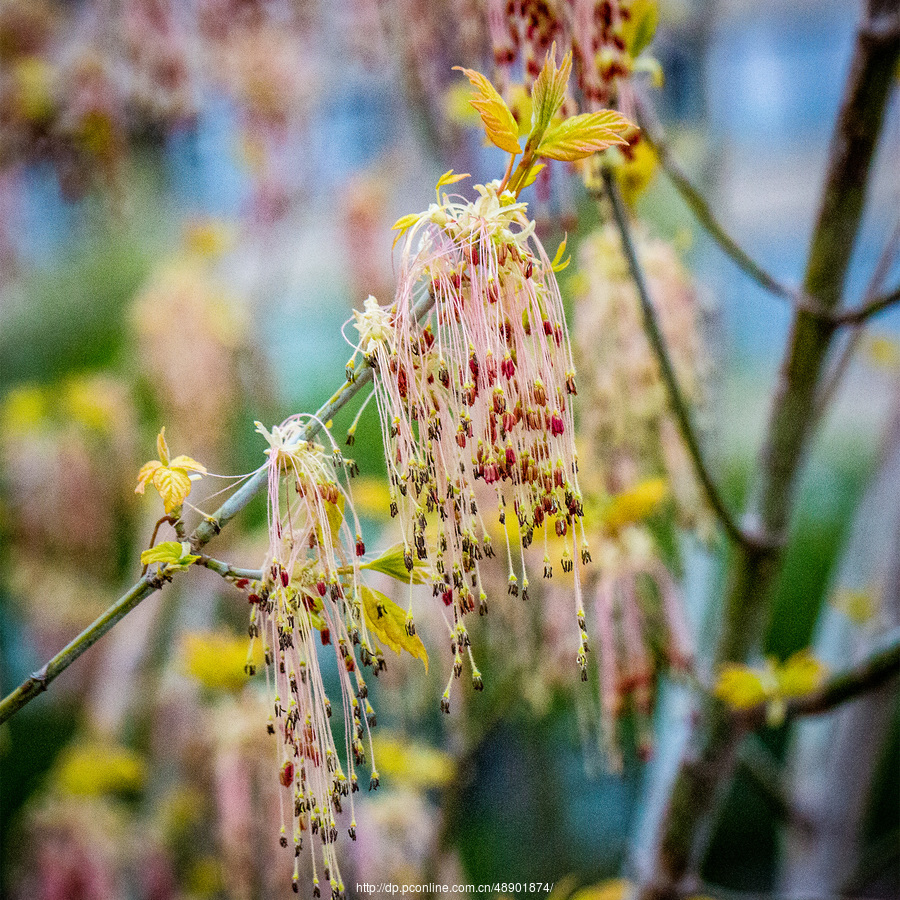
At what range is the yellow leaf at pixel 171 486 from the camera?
15.3 inches

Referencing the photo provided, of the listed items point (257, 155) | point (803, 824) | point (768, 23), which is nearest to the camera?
point (803, 824)

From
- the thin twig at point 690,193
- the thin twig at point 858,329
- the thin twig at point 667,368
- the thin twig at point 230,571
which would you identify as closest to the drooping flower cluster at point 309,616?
the thin twig at point 230,571

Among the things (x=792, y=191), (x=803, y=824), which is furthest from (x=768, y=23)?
(x=803, y=824)

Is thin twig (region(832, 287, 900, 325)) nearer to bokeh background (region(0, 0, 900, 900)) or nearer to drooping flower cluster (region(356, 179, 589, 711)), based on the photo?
bokeh background (region(0, 0, 900, 900))

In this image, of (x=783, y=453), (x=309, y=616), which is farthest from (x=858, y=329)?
(x=309, y=616)

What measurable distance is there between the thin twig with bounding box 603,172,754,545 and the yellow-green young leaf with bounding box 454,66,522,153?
196mm

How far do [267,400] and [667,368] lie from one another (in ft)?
3.66

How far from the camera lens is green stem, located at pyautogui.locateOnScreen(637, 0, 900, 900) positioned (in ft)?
2.05

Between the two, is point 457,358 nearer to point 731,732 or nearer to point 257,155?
point 731,732

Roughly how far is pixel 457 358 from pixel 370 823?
0.86 metres

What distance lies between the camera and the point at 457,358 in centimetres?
39

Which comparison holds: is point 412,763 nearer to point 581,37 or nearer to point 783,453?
point 783,453

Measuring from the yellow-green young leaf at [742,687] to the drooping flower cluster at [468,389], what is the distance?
40 centimetres

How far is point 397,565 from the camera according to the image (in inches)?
16.1
